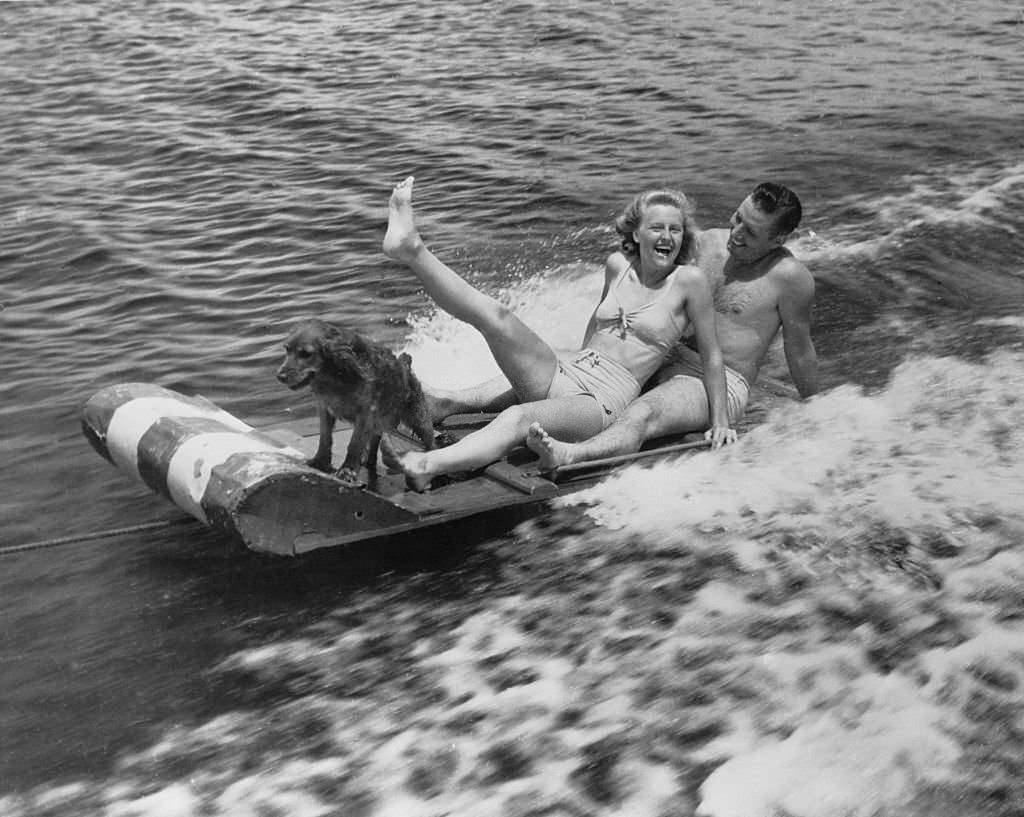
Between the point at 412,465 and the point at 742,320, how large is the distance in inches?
91.4

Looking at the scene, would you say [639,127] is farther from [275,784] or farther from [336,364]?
[275,784]

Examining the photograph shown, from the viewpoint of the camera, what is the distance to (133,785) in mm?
5164

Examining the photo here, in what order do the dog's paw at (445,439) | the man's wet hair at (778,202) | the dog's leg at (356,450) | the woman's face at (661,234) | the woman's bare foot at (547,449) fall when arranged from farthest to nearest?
the man's wet hair at (778,202), the woman's face at (661,234), the dog's paw at (445,439), the woman's bare foot at (547,449), the dog's leg at (356,450)

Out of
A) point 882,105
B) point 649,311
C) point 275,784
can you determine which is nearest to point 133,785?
point 275,784

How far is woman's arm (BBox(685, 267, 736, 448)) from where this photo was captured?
7.27m

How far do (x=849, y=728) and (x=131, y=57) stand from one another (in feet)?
57.5

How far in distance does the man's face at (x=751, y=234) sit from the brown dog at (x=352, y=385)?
6.85 ft

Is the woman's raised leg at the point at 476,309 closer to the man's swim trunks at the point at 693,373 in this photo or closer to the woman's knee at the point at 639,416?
the woman's knee at the point at 639,416

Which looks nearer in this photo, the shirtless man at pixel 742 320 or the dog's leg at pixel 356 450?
the dog's leg at pixel 356 450

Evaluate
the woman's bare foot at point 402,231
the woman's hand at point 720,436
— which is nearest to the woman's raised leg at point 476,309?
the woman's bare foot at point 402,231

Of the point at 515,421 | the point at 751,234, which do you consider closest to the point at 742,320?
the point at 751,234

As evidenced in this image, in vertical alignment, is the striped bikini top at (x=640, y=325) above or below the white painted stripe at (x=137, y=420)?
above

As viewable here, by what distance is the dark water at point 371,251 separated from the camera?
588 cm

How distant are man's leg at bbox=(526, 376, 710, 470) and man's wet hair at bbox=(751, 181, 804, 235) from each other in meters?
1.00
